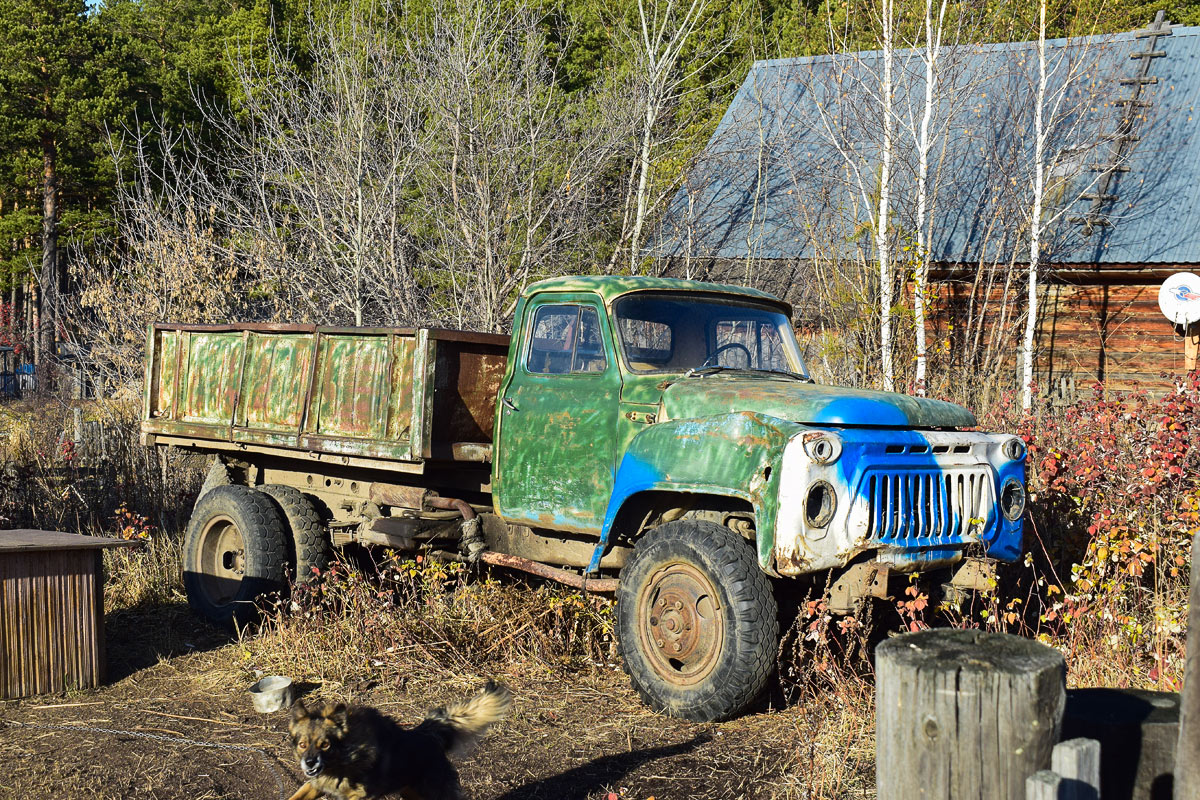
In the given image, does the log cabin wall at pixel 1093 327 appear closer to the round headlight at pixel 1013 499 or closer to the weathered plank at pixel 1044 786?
the round headlight at pixel 1013 499

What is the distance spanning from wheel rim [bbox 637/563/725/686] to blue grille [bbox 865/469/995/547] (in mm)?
853

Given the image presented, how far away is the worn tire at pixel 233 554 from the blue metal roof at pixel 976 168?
25.1ft

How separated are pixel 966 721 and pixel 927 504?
3116 millimetres

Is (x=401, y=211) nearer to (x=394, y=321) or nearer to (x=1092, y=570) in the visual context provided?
(x=394, y=321)

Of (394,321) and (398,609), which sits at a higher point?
(394,321)

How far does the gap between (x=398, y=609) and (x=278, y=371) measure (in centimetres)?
192

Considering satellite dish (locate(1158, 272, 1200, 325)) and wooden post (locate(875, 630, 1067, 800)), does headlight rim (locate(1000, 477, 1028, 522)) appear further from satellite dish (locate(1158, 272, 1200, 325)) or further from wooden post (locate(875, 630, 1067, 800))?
satellite dish (locate(1158, 272, 1200, 325))

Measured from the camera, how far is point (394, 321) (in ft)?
41.5

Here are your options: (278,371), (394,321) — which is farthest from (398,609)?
(394,321)

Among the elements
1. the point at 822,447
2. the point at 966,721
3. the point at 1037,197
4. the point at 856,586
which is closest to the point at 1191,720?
the point at 966,721

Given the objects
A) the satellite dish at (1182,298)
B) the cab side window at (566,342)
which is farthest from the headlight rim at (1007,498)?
the satellite dish at (1182,298)

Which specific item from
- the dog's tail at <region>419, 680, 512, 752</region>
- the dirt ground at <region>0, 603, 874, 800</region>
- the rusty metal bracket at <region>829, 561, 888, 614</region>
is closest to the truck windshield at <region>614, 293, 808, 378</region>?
the rusty metal bracket at <region>829, 561, 888, 614</region>

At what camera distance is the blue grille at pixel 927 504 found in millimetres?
4945

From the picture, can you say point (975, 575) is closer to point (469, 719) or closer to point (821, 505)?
point (821, 505)
